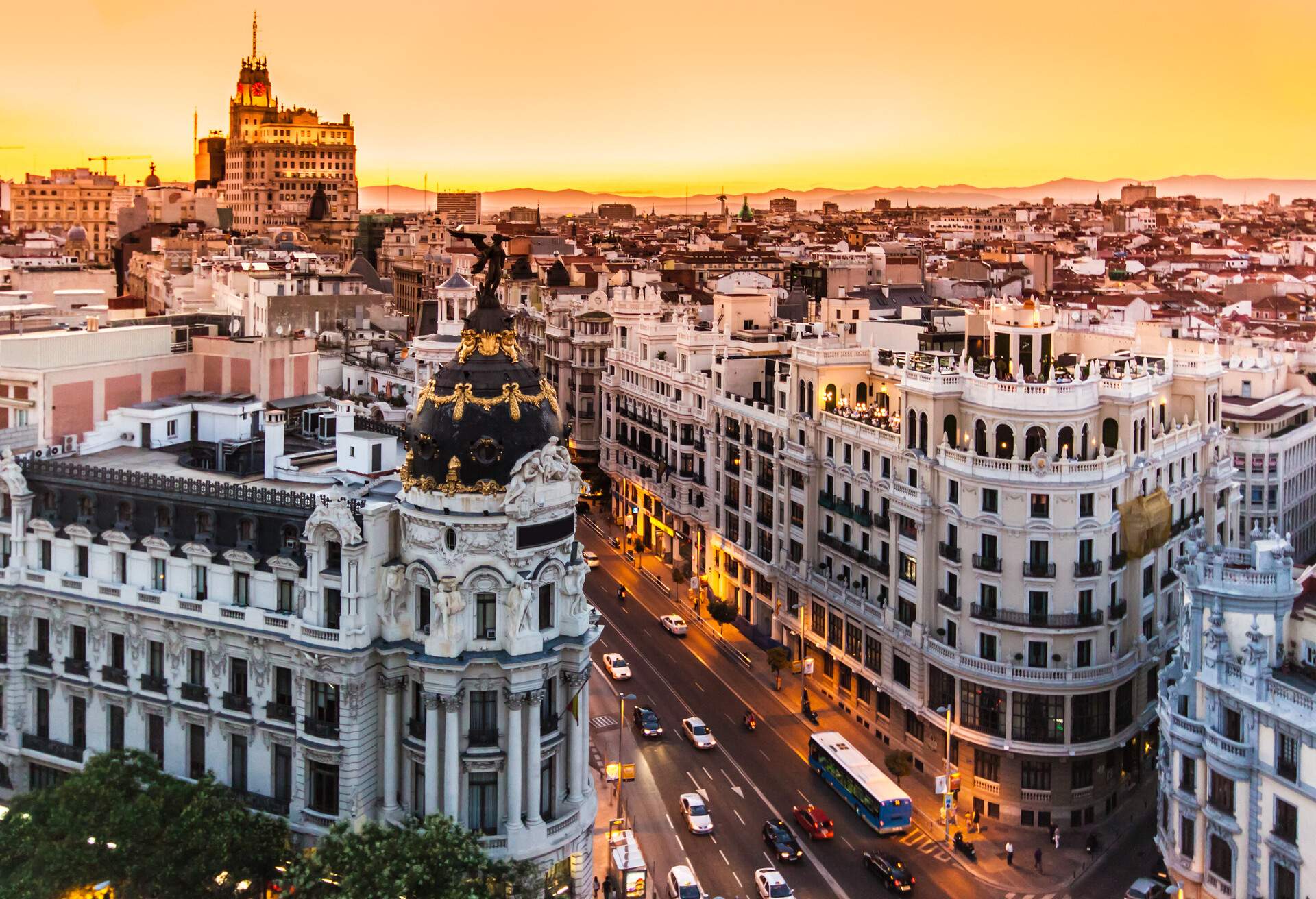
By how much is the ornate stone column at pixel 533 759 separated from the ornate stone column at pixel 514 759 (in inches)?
18.4

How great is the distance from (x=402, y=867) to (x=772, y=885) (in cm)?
2318

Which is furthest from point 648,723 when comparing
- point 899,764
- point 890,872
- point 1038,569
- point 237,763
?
point 237,763

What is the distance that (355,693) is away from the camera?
6738 cm

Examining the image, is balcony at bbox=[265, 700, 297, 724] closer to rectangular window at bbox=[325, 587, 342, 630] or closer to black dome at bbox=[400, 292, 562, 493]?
rectangular window at bbox=[325, 587, 342, 630]

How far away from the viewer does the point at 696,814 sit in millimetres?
84375

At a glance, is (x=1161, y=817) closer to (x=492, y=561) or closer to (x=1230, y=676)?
(x=1230, y=676)

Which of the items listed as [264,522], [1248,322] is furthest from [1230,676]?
[1248,322]

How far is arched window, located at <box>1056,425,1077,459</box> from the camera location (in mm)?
87500

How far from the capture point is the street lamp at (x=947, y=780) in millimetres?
85312

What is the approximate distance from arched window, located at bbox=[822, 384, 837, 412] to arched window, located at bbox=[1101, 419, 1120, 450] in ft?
70.6

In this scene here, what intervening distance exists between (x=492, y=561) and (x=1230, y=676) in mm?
33220

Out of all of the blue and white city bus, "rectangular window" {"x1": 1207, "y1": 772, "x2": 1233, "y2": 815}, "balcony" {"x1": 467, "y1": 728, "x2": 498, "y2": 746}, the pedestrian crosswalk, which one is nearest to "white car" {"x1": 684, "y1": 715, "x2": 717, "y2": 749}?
the blue and white city bus

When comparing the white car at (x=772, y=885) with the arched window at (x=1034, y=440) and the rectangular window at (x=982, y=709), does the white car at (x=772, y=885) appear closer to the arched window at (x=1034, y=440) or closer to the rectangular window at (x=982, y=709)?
the rectangular window at (x=982, y=709)

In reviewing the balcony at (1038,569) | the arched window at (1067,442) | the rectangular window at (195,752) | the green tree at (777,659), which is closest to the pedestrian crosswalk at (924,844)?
the balcony at (1038,569)
